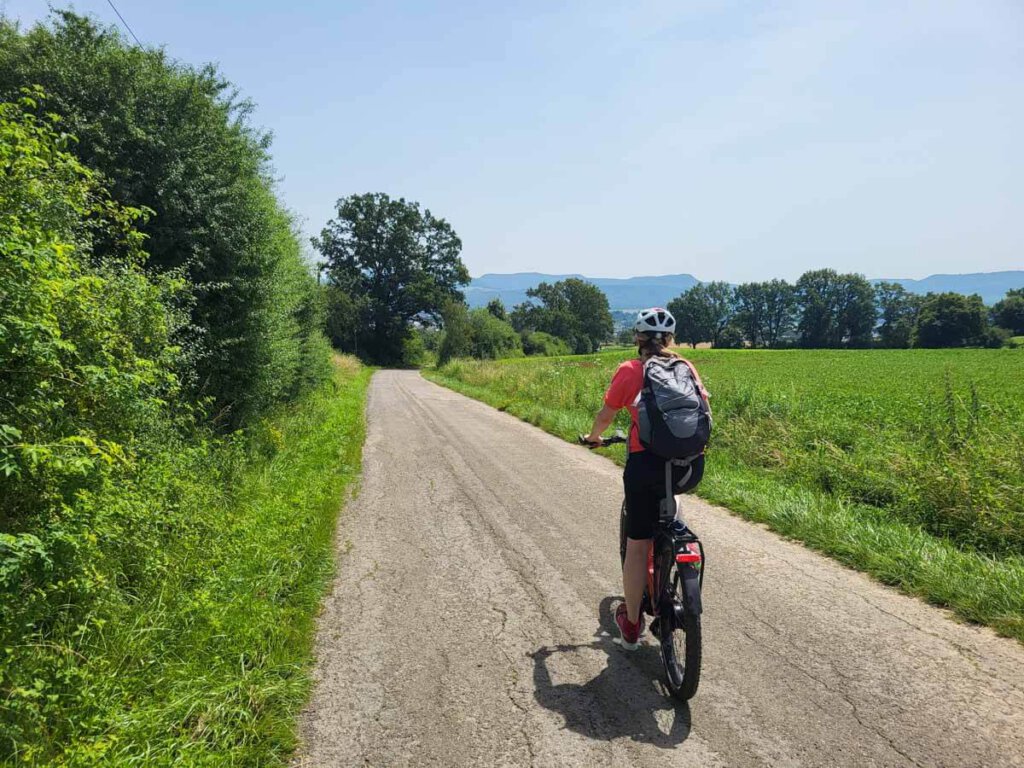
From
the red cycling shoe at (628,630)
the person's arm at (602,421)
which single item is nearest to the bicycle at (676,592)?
the red cycling shoe at (628,630)

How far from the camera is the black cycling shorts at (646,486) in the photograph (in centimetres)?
305

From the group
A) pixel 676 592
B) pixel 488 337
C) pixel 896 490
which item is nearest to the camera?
pixel 676 592

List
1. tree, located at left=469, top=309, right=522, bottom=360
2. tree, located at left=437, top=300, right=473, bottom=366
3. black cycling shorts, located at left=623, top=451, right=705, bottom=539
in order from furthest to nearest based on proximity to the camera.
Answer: tree, located at left=469, top=309, right=522, bottom=360 → tree, located at left=437, top=300, right=473, bottom=366 → black cycling shorts, located at left=623, top=451, right=705, bottom=539

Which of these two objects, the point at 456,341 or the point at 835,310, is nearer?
the point at 456,341

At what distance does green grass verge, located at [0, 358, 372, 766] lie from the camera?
2.42 meters

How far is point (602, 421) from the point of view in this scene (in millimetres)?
3598

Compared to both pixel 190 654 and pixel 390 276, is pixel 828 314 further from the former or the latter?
pixel 190 654

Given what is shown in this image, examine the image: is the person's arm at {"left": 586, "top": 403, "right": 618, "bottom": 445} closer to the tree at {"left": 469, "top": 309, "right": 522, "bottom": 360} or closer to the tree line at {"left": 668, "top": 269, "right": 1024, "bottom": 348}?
the tree at {"left": 469, "top": 309, "right": 522, "bottom": 360}

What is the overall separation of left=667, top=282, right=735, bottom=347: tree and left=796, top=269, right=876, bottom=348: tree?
1525cm

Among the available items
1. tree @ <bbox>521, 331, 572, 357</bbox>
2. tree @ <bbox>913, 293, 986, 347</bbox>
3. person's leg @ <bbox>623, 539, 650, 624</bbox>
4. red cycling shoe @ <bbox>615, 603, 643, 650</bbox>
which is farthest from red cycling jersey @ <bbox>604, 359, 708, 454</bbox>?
tree @ <bbox>913, 293, 986, 347</bbox>

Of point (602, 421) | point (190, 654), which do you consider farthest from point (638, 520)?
point (190, 654)

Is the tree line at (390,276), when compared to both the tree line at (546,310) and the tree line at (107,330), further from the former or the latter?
the tree line at (107,330)

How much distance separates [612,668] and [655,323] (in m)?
2.14

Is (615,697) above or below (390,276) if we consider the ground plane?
below
